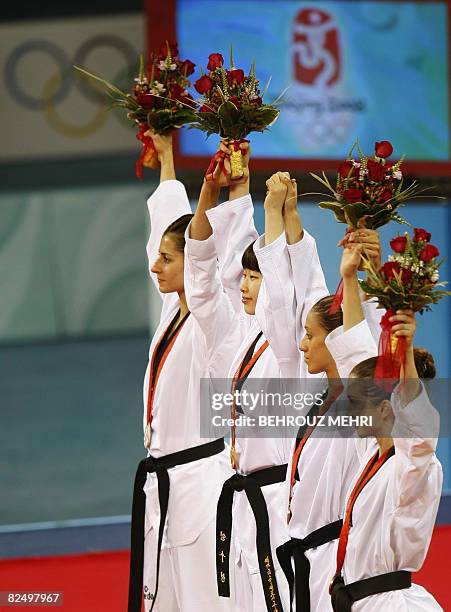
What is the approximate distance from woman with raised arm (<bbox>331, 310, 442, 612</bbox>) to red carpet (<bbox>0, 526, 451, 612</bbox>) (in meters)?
1.81

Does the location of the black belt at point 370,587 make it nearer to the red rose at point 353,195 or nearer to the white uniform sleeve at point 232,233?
the red rose at point 353,195

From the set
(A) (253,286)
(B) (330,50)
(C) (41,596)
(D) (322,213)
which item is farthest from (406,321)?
(B) (330,50)

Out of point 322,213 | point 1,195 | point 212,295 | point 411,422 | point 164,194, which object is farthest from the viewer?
point 1,195

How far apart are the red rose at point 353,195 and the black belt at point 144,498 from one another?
1.24 meters

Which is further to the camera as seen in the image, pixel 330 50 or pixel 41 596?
pixel 330 50

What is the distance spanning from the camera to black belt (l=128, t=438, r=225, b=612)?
4.15 metres

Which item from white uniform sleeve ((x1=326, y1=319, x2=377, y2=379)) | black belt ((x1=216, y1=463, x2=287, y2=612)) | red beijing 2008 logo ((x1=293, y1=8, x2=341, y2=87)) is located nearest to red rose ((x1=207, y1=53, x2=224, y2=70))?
white uniform sleeve ((x1=326, y1=319, x2=377, y2=379))

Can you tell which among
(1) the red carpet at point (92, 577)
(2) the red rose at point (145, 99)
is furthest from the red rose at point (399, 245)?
(1) the red carpet at point (92, 577)

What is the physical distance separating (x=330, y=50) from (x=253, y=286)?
3898 mm

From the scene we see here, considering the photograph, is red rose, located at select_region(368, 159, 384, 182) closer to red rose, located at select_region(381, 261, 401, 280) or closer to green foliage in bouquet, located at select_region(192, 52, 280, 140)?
red rose, located at select_region(381, 261, 401, 280)

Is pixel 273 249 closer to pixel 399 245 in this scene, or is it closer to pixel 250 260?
pixel 250 260

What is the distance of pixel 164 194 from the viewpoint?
4453 mm

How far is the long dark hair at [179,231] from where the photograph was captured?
166 inches

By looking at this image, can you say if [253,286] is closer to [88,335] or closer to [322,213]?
[322,213]
